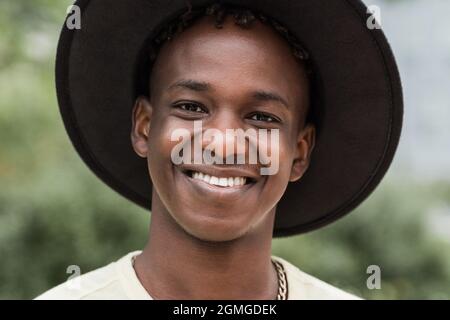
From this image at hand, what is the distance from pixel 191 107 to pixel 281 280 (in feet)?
2.56

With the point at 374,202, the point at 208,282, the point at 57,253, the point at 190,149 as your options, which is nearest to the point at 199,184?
the point at 190,149

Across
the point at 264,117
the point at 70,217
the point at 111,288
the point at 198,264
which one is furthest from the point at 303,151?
the point at 70,217

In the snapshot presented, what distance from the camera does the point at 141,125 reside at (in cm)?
353

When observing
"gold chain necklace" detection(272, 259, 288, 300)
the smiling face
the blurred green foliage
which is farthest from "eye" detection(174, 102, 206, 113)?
the blurred green foliage

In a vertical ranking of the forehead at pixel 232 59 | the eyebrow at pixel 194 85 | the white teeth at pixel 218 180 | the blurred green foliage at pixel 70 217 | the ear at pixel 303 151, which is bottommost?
the white teeth at pixel 218 180

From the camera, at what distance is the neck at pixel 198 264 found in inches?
132

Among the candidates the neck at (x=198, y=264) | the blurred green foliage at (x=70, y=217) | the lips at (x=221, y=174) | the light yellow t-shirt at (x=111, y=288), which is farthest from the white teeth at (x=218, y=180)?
the blurred green foliage at (x=70, y=217)

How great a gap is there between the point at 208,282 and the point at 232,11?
925 mm

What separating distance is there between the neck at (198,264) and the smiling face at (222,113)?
0.19 ft

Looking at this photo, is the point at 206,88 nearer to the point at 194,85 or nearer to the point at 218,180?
the point at 194,85

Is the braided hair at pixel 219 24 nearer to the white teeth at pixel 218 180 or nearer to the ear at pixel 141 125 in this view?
the ear at pixel 141 125

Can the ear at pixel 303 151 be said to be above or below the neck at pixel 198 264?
above

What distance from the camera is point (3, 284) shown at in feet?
21.7

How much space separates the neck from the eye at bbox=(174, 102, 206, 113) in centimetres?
37
